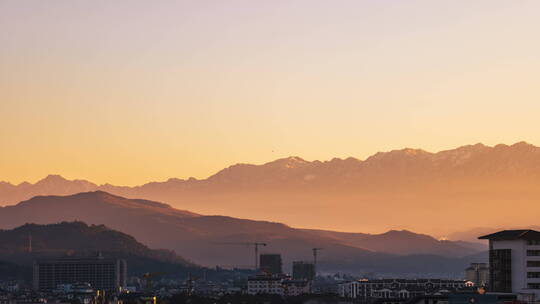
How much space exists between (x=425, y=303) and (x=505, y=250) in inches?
890

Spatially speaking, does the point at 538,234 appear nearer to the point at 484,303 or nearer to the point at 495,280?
the point at 495,280

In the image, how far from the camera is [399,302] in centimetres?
11856

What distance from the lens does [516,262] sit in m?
122

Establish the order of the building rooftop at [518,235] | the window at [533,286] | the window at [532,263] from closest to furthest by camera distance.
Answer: the window at [533,286]
the window at [532,263]
the building rooftop at [518,235]

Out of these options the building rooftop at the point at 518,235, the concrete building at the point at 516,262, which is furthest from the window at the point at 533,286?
the building rooftop at the point at 518,235

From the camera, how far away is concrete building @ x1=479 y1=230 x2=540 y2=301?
12112 cm

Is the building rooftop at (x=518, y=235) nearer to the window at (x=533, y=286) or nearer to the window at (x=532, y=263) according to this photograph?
the window at (x=532, y=263)

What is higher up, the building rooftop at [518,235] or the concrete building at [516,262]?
the building rooftop at [518,235]

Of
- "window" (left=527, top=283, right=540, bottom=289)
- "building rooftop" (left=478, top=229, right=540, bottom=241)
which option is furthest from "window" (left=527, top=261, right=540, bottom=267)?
"building rooftop" (left=478, top=229, right=540, bottom=241)

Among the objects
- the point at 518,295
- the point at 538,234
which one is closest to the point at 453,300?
the point at 518,295

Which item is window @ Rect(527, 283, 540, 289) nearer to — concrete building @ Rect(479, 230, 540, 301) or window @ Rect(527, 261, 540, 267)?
concrete building @ Rect(479, 230, 540, 301)

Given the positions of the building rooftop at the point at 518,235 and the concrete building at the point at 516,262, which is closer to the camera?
the concrete building at the point at 516,262

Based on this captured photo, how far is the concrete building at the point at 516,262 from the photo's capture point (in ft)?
397

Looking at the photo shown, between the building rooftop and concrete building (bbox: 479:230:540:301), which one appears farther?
the building rooftop
